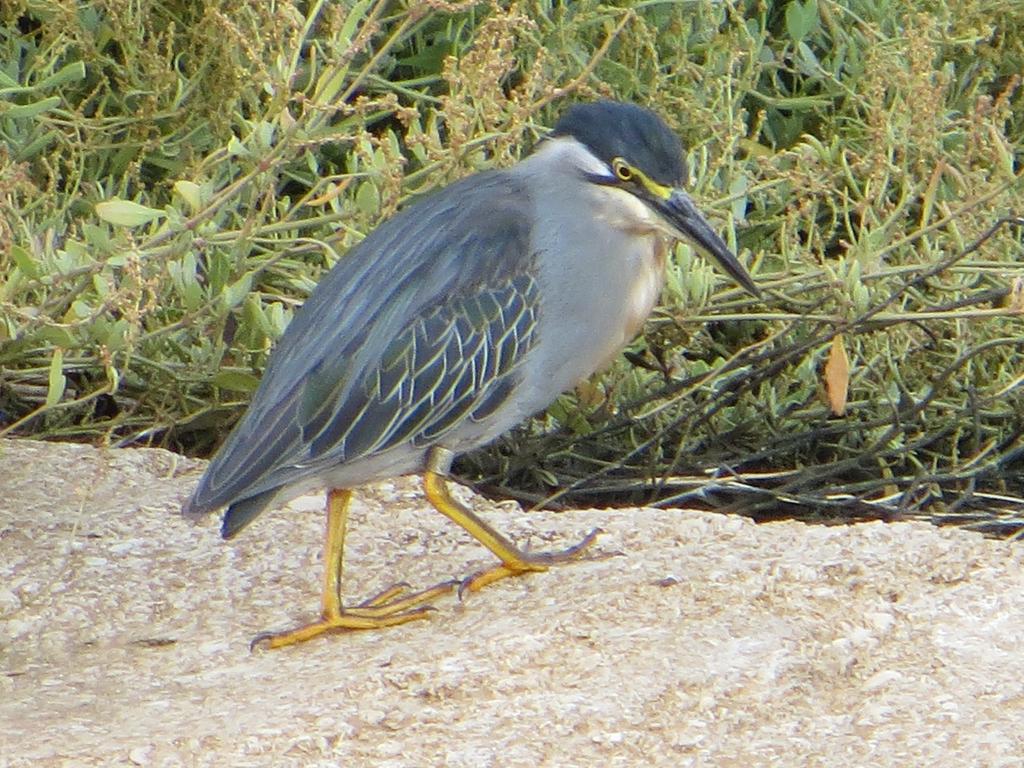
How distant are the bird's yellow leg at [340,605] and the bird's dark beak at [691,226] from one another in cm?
80

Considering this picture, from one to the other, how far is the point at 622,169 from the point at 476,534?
2.47 ft

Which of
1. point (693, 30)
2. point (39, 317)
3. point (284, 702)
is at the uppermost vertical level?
point (693, 30)

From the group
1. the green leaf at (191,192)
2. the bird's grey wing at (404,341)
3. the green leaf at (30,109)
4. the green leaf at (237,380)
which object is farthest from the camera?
the green leaf at (237,380)

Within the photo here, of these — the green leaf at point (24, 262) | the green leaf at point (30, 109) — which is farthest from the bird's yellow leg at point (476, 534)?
the green leaf at point (30, 109)

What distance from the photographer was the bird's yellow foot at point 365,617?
336 cm

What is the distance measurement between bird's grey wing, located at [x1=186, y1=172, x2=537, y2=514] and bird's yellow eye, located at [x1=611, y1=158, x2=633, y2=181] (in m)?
0.19

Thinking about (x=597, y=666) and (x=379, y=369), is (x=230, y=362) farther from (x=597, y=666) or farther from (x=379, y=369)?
(x=597, y=666)

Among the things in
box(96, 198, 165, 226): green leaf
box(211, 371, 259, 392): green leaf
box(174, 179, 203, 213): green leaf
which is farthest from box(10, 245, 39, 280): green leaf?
box(211, 371, 259, 392): green leaf

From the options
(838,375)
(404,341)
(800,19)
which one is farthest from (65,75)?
(800,19)

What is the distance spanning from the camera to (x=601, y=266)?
3.63 m

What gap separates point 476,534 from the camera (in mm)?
3596

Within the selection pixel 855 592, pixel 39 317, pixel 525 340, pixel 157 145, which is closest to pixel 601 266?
pixel 525 340

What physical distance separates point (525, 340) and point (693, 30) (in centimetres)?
197

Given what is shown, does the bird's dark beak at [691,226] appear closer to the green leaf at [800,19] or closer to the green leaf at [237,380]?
the green leaf at [237,380]
